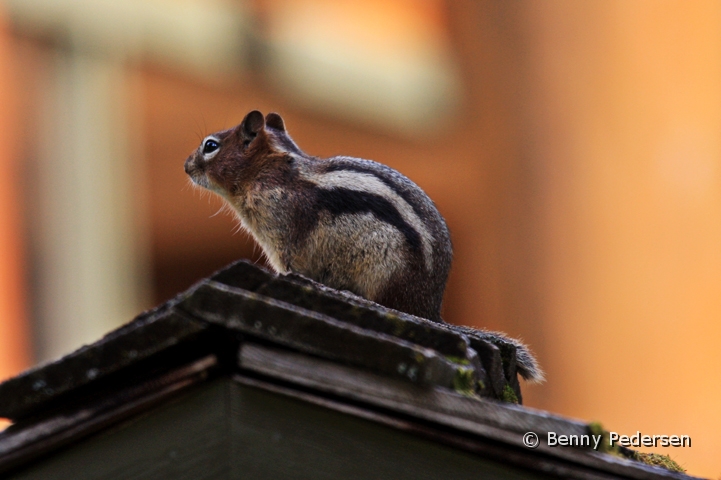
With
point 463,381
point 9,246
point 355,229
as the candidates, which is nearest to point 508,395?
point 463,381

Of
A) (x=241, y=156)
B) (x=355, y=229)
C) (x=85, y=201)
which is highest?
(x=85, y=201)

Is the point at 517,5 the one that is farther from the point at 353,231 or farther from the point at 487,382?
the point at 487,382

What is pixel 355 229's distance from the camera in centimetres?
393

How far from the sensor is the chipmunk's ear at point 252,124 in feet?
16.1

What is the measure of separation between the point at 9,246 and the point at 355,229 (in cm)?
596

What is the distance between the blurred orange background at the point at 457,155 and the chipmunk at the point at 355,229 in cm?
469

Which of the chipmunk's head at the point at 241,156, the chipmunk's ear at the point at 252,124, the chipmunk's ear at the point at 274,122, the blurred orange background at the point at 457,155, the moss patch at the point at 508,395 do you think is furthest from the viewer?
the blurred orange background at the point at 457,155

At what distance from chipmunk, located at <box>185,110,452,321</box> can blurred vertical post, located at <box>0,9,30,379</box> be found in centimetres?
494

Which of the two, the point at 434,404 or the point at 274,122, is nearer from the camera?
the point at 434,404

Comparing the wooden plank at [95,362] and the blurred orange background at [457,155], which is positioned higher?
the blurred orange background at [457,155]

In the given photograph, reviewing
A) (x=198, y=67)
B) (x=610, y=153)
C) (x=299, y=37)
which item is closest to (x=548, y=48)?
(x=610, y=153)

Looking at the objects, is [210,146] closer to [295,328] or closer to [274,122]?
[274,122]

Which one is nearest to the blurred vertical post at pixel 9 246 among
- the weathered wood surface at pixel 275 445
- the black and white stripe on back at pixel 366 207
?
the black and white stripe on back at pixel 366 207

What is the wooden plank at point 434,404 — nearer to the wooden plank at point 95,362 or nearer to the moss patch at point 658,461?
the wooden plank at point 95,362
